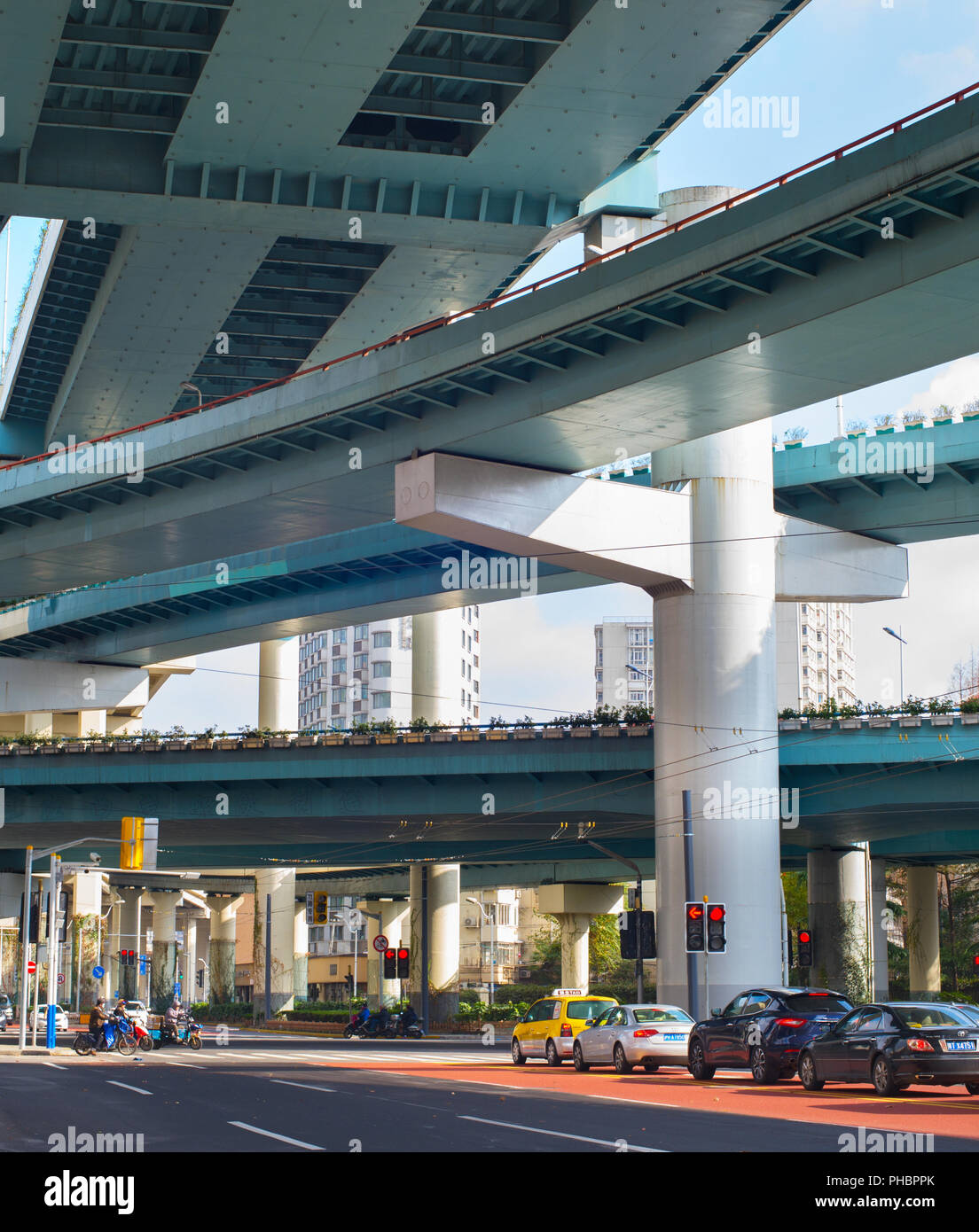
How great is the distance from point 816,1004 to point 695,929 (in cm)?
864

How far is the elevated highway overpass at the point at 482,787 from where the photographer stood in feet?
143

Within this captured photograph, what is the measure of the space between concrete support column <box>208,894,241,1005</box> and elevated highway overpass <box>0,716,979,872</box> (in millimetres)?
43547

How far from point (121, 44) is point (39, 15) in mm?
2324

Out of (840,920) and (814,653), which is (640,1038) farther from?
(814,653)

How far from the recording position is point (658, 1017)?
29.1 m

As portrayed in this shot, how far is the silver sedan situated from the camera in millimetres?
28469

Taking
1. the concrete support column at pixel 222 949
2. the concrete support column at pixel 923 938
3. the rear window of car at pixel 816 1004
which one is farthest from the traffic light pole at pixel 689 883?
the concrete support column at pixel 222 949

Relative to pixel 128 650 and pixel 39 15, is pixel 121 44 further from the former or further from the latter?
pixel 128 650

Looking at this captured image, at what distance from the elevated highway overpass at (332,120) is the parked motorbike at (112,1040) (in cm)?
2045

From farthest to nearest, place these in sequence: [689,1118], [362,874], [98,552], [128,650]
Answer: [362,874]
[128,650]
[98,552]
[689,1118]

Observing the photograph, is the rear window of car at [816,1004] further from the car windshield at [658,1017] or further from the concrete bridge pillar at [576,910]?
the concrete bridge pillar at [576,910]

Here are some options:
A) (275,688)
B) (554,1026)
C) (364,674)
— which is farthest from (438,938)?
(364,674)

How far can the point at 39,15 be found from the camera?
96.2ft
